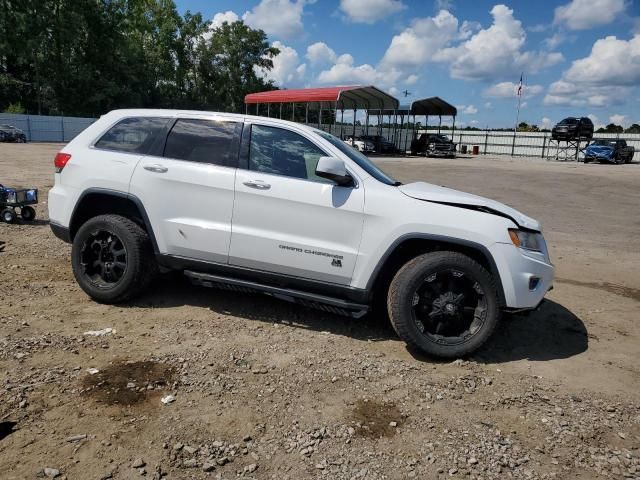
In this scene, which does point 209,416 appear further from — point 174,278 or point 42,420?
point 174,278

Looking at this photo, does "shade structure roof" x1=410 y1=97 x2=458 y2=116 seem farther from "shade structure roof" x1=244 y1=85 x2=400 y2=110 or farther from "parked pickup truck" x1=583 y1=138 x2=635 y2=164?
"parked pickup truck" x1=583 y1=138 x2=635 y2=164

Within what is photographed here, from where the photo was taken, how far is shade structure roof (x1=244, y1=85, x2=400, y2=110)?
104 feet

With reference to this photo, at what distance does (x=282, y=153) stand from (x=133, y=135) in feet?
4.93

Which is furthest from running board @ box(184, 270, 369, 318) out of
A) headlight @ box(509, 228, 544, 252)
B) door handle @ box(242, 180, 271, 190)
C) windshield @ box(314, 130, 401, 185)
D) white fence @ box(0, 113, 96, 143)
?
white fence @ box(0, 113, 96, 143)

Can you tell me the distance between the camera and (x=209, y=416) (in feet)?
9.74

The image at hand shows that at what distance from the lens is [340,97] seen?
3384cm

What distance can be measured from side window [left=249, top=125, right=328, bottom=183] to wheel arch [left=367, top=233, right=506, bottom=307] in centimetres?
92

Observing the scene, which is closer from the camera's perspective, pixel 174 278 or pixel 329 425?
pixel 329 425

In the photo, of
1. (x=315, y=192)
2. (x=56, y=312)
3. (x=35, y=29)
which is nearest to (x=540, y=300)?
(x=315, y=192)

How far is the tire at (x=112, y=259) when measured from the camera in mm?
4418

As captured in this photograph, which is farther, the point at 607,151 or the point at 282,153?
the point at 607,151

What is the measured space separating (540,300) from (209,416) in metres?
2.63

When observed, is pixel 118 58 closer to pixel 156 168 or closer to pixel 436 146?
pixel 436 146

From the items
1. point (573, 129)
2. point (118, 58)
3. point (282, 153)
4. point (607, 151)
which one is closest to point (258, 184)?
point (282, 153)
